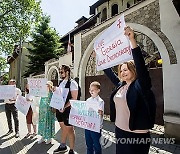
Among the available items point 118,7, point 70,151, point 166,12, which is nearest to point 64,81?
point 70,151

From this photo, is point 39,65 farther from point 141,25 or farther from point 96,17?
point 141,25

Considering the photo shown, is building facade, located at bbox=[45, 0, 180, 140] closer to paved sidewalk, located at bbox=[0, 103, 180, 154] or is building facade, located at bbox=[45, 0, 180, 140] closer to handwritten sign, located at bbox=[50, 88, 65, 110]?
paved sidewalk, located at bbox=[0, 103, 180, 154]

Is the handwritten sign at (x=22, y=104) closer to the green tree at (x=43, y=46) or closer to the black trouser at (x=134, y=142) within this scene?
the black trouser at (x=134, y=142)

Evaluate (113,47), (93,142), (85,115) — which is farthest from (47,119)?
(113,47)

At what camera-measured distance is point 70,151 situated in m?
4.86

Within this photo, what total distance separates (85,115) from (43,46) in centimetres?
2395

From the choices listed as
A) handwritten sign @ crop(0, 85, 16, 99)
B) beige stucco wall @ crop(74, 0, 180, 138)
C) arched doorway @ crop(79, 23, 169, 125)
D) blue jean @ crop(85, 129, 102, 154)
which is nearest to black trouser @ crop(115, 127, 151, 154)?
blue jean @ crop(85, 129, 102, 154)

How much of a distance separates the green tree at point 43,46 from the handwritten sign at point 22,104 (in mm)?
20620

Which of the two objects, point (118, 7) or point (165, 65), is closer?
point (165, 65)

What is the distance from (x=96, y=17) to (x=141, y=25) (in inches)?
526

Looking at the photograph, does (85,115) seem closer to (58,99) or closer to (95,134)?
(95,134)

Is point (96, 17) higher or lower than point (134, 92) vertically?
higher

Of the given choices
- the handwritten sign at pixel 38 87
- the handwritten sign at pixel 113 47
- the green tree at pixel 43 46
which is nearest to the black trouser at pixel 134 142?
the handwritten sign at pixel 113 47

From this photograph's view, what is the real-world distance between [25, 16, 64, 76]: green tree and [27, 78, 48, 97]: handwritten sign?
2121cm
